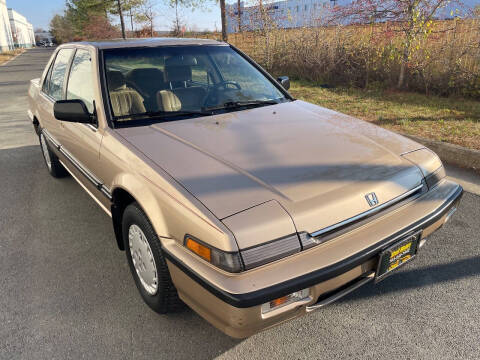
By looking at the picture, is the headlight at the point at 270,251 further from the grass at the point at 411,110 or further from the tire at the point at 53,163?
the grass at the point at 411,110

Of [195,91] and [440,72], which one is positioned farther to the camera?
[440,72]

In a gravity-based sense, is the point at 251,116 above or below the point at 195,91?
below

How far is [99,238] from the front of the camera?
3.23 metres

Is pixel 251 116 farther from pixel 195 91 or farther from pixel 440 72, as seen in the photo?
pixel 440 72

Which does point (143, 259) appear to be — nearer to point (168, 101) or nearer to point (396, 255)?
point (168, 101)

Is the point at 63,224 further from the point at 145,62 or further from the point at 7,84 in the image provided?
the point at 7,84

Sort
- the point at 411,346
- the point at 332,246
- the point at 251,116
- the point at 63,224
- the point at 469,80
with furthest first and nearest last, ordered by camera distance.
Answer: the point at 469,80, the point at 63,224, the point at 251,116, the point at 411,346, the point at 332,246

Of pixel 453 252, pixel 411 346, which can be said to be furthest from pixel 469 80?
pixel 411 346

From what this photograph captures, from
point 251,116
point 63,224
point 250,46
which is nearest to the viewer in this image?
point 251,116

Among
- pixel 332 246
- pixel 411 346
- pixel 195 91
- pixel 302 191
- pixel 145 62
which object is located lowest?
pixel 411 346

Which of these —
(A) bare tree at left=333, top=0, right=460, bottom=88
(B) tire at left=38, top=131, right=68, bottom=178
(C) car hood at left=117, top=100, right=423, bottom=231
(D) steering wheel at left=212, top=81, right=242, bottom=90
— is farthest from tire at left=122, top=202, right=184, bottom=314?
(A) bare tree at left=333, top=0, right=460, bottom=88

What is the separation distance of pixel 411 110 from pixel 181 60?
17.8 feet

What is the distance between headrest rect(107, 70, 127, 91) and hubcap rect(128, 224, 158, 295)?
44.7 inches

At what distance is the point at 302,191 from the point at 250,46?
1281 centimetres
